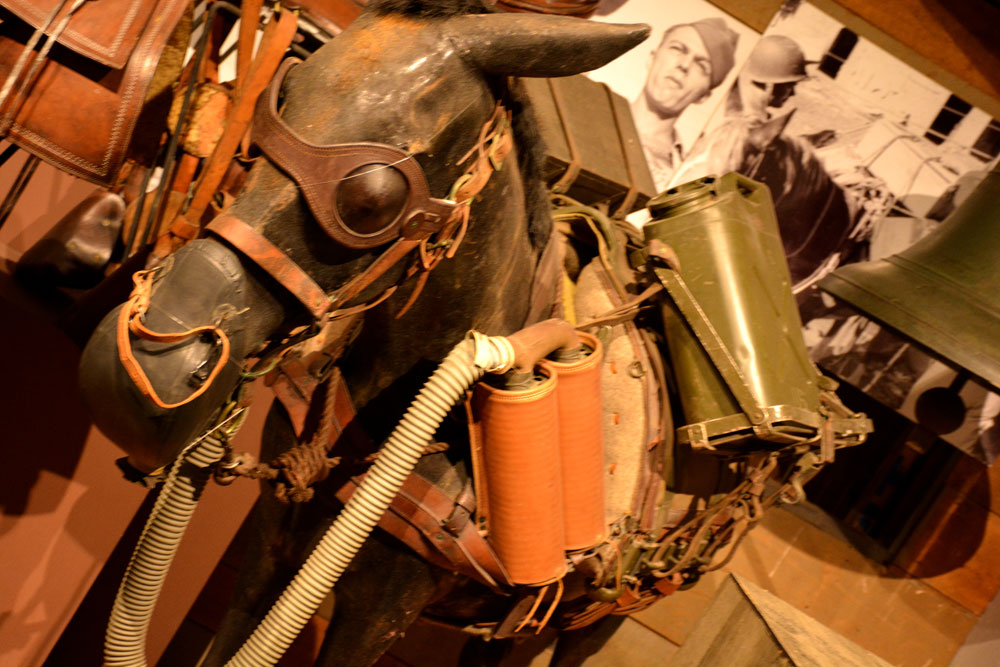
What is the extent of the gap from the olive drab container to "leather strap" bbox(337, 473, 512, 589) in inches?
24.0

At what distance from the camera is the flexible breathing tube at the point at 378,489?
1229 mm

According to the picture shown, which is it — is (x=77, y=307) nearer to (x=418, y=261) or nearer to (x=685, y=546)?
(x=418, y=261)

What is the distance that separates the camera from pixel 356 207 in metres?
1.00

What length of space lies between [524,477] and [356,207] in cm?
60

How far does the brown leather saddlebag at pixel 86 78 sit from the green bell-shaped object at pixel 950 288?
1975mm

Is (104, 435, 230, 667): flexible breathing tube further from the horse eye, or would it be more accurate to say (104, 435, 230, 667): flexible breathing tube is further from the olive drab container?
the olive drab container

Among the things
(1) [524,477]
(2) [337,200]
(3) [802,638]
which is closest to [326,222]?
(2) [337,200]

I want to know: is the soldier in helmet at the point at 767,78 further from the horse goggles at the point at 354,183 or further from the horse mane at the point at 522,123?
the horse goggles at the point at 354,183

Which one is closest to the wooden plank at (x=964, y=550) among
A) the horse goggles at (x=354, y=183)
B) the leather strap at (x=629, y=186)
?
the leather strap at (x=629, y=186)

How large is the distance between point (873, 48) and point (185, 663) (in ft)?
11.0

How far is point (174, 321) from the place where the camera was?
92 centimetres

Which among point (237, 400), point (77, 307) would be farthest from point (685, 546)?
point (77, 307)

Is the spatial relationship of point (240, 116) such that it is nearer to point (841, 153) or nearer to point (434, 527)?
point (434, 527)

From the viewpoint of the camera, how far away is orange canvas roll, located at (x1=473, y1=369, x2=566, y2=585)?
4.26 feet
